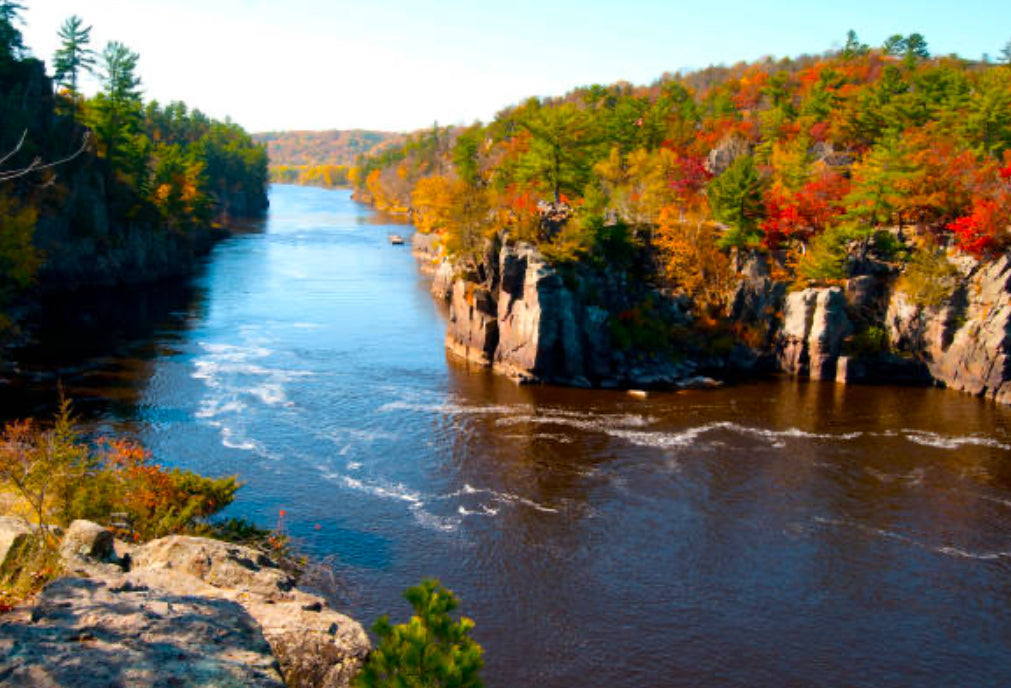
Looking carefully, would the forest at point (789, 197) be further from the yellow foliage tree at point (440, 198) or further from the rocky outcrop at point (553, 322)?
the rocky outcrop at point (553, 322)

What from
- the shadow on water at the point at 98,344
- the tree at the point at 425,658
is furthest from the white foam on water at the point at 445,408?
the tree at the point at 425,658

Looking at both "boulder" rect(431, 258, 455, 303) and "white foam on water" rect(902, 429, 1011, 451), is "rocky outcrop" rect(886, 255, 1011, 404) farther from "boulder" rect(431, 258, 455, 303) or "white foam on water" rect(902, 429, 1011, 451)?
"boulder" rect(431, 258, 455, 303)

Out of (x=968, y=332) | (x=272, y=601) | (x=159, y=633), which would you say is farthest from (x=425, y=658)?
(x=968, y=332)

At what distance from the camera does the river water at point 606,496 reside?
31.0 meters

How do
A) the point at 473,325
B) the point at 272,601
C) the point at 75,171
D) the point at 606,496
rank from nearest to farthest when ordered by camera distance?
the point at 272,601
the point at 606,496
the point at 473,325
the point at 75,171

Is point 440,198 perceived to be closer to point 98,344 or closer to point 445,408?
point 445,408

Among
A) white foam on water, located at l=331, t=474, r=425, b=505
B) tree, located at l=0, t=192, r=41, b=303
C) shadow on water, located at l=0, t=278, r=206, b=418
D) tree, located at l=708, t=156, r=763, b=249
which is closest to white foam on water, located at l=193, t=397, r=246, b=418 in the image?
shadow on water, located at l=0, t=278, r=206, b=418

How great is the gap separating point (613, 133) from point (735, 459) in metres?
68.8

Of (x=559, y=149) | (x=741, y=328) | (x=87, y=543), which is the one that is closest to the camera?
(x=87, y=543)

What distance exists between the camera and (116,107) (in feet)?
344

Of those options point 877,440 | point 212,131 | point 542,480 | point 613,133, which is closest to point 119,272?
point 613,133

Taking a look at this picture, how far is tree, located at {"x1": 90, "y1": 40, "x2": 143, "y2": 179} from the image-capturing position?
4031 inches

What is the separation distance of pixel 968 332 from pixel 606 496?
136 ft

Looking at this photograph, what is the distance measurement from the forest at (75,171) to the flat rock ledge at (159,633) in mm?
52550
